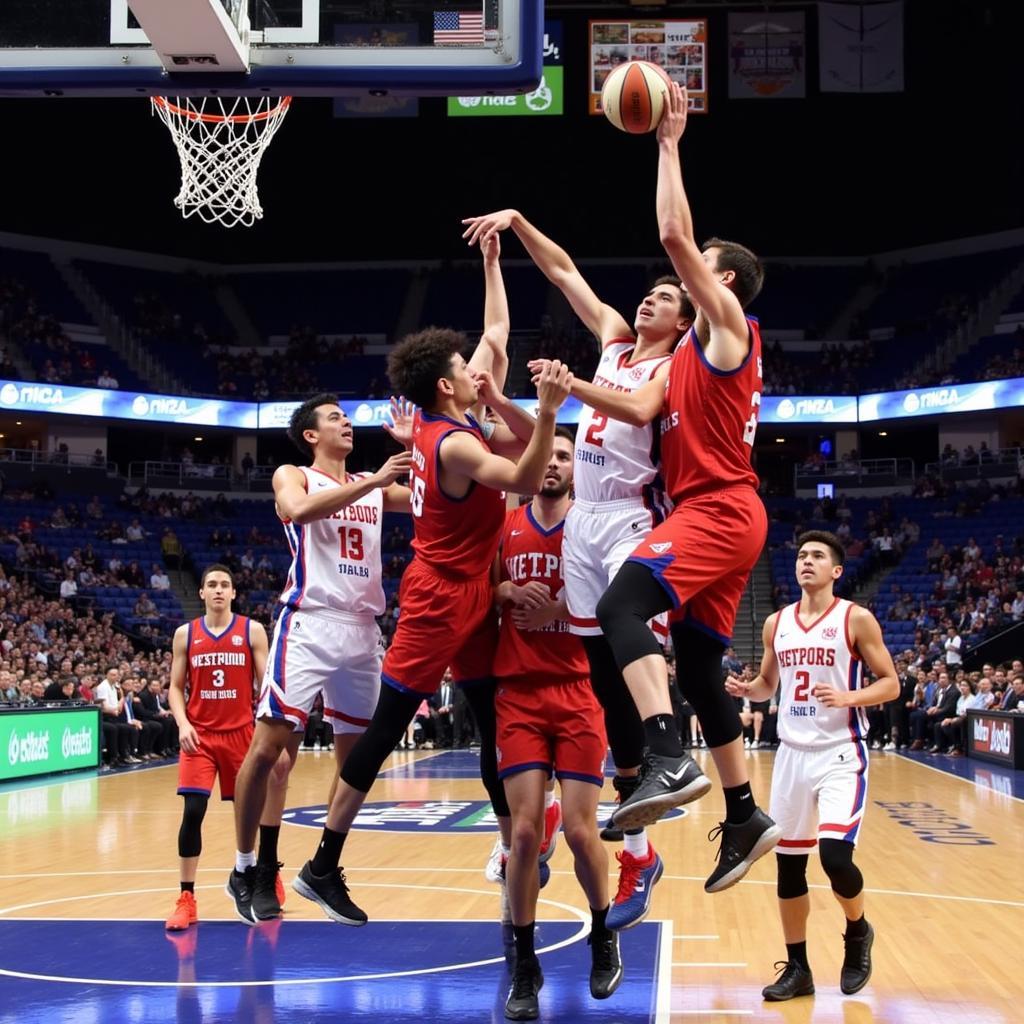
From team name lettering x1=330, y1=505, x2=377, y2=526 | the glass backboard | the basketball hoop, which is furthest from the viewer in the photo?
the basketball hoop

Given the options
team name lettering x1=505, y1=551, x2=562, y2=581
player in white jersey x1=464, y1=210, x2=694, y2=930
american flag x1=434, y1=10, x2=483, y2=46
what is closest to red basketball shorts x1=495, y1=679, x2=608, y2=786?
player in white jersey x1=464, y1=210, x2=694, y2=930

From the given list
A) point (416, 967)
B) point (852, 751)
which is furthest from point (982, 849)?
point (416, 967)

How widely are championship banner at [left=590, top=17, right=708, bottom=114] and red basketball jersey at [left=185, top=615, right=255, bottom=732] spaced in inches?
891

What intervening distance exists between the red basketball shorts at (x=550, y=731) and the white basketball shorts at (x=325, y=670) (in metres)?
1.23

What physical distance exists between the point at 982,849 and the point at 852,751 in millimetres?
5215

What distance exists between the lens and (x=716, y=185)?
1528 inches

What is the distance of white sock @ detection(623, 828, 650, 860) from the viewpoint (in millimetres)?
5895

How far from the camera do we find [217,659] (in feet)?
26.1

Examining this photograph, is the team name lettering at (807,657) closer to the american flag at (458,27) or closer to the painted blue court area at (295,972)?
the painted blue court area at (295,972)

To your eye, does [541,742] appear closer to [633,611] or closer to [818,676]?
[633,611]

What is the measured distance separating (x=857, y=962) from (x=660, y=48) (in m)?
25.8

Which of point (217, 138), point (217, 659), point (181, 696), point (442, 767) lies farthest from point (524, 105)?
point (181, 696)

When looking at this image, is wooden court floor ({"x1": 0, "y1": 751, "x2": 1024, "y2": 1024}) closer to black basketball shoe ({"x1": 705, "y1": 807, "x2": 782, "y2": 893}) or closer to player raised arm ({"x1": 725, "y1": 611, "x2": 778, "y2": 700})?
black basketball shoe ({"x1": 705, "y1": 807, "x2": 782, "y2": 893})

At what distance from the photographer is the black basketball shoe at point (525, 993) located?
5.30 m
